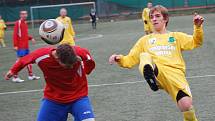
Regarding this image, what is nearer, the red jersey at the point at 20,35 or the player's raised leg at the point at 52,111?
the player's raised leg at the point at 52,111

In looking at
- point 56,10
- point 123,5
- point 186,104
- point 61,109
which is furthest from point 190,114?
point 123,5

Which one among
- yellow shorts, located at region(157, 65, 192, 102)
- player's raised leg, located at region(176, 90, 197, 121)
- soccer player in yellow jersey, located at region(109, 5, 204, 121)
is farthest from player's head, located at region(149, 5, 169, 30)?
player's raised leg, located at region(176, 90, 197, 121)

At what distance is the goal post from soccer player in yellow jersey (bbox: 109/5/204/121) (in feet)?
134

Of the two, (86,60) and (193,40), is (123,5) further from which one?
(86,60)

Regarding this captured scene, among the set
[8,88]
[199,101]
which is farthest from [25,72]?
[199,101]

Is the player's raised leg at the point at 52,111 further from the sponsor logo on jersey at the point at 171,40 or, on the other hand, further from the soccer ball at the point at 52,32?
the sponsor logo on jersey at the point at 171,40

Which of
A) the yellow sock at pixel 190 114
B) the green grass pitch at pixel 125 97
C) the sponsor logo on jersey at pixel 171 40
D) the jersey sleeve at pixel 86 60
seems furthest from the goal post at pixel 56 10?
the yellow sock at pixel 190 114

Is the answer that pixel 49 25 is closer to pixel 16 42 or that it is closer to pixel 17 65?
pixel 17 65

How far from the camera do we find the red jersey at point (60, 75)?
6855 millimetres

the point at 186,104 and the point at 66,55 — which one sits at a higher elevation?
the point at 66,55

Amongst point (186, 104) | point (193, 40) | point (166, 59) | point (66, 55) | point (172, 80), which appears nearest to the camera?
point (66, 55)

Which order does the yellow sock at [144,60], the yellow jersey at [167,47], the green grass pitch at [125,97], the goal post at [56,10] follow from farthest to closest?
the goal post at [56,10] → the green grass pitch at [125,97] → the yellow jersey at [167,47] → the yellow sock at [144,60]

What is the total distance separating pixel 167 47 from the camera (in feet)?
24.2

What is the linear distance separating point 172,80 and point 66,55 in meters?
1.55
